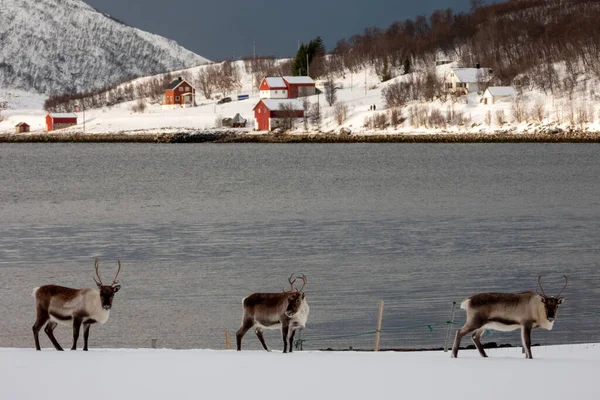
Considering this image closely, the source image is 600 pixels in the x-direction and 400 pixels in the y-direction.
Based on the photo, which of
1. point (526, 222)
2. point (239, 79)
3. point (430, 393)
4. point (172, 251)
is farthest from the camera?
point (239, 79)

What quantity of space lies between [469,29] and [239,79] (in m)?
36.1

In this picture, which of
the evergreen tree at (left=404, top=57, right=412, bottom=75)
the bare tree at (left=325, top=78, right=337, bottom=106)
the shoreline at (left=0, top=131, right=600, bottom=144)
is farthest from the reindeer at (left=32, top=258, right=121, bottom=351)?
the evergreen tree at (left=404, top=57, right=412, bottom=75)

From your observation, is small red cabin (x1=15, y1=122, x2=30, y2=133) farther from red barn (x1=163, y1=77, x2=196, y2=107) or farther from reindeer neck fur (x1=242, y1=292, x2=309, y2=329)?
reindeer neck fur (x1=242, y1=292, x2=309, y2=329)

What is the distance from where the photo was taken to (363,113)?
379ft

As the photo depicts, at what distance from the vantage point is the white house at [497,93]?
11000cm

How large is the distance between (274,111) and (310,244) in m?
86.6

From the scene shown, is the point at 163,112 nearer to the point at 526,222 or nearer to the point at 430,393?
the point at 526,222

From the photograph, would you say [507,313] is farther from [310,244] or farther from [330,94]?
[330,94]

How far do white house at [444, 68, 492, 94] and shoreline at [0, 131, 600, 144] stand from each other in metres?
11.0

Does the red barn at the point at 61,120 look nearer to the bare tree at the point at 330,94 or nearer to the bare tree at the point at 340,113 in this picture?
the bare tree at the point at 330,94

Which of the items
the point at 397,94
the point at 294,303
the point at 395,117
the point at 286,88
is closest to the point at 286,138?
the point at 395,117

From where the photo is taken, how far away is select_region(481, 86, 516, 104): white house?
361 feet

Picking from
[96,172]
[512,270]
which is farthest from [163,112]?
[512,270]

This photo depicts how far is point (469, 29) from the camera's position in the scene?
158 meters
